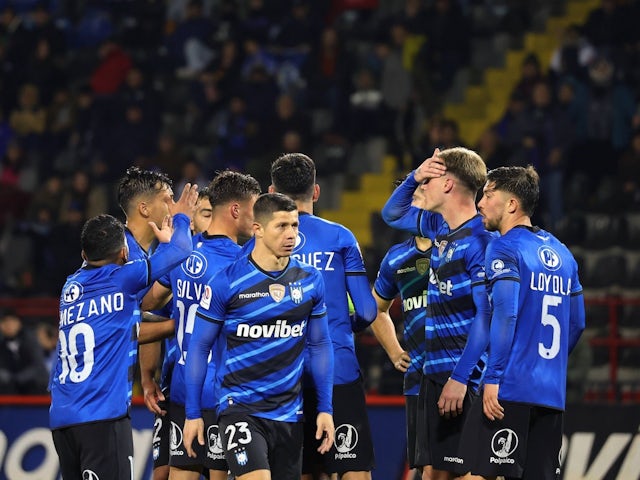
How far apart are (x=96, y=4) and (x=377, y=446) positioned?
12413mm

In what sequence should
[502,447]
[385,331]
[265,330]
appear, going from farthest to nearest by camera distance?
A: [385,331] → [502,447] → [265,330]

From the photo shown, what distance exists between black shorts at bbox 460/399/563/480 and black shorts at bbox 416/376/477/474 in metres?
0.25

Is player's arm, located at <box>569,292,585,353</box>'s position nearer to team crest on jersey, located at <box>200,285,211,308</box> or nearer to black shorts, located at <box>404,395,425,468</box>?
black shorts, located at <box>404,395,425,468</box>

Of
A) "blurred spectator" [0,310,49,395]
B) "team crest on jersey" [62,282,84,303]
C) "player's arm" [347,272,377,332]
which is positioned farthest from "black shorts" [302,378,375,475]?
"blurred spectator" [0,310,49,395]

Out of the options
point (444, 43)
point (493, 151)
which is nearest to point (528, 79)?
point (493, 151)

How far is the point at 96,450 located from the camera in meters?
7.38

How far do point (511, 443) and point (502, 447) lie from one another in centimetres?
6

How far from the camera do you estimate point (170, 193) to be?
331 inches

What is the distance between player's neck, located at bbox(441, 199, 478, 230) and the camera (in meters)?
7.69

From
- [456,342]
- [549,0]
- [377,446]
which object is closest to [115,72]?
A: [549,0]

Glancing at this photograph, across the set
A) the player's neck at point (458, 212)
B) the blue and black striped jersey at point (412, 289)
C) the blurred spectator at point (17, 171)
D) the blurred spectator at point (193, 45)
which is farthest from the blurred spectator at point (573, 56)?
the player's neck at point (458, 212)

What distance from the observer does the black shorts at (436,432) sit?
25.1ft

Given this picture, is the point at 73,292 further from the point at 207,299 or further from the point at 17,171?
the point at 17,171

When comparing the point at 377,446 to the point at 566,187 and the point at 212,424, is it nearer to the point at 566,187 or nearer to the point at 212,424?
the point at 212,424
